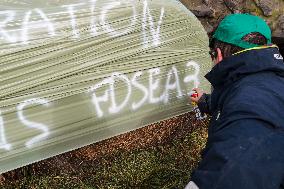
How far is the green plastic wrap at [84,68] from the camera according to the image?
2.63 metres

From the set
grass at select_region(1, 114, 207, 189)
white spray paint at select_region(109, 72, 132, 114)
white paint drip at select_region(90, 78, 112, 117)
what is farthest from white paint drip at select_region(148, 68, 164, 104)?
grass at select_region(1, 114, 207, 189)

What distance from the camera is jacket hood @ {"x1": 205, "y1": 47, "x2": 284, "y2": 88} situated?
6.22ft

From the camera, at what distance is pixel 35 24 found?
261 cm

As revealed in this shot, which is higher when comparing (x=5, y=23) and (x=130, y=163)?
(x=5, y=23)

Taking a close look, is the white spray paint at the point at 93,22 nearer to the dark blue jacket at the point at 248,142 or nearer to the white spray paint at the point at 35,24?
the white spray paint at the point at 35,24

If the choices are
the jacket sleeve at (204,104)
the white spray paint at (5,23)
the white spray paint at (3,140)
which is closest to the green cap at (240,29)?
the jacket sleeve at (204,104)

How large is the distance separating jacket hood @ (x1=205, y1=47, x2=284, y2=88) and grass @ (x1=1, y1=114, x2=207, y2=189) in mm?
1677

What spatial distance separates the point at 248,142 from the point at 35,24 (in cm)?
156

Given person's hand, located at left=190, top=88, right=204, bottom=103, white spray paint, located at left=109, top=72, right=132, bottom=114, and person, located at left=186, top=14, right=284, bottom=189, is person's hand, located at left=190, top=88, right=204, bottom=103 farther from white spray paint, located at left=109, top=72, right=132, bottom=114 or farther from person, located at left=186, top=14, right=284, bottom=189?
person, located at left=186, top=14, right=284, bottom=189

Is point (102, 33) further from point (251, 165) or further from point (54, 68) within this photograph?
point (251, 165)

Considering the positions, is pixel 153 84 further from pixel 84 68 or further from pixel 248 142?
pixel 248 142

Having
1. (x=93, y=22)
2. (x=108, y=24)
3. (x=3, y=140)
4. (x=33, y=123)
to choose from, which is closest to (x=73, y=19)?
(x=93, y=22)

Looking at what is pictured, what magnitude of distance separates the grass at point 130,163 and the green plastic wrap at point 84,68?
0.42 m

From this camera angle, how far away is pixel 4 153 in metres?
2.75
